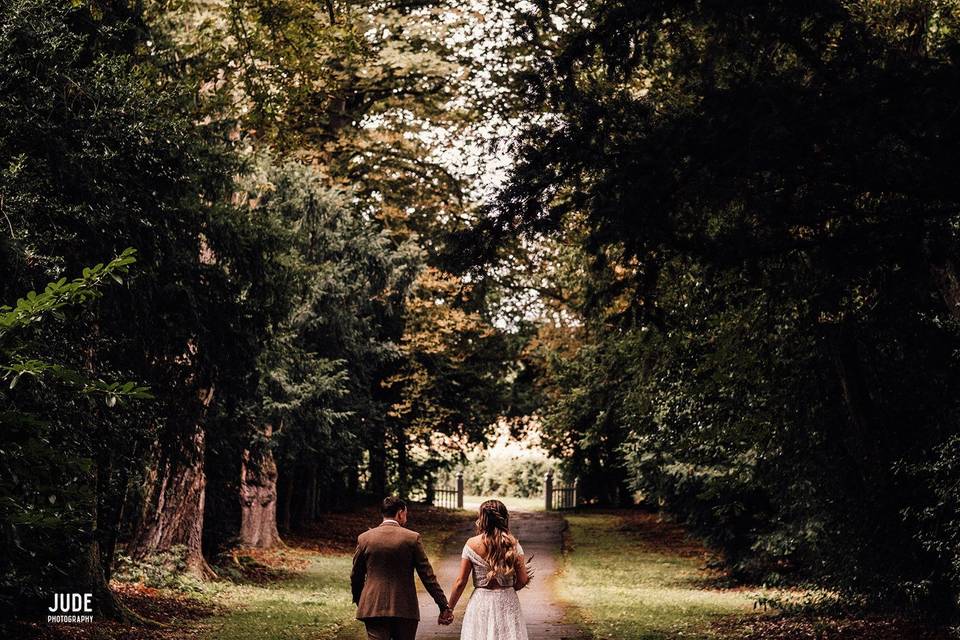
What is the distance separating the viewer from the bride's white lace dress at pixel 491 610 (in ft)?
28.3

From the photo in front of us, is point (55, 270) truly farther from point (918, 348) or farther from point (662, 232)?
point (918, 348)

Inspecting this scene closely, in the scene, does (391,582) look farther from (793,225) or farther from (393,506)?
(793,225)

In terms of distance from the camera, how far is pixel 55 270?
9.69 meters

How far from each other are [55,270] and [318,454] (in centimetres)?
1734

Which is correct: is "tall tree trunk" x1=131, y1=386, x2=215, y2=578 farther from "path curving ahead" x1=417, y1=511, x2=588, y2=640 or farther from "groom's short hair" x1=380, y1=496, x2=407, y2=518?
"groom's short hair" x1=380, y1=496, x2=407, y2=518

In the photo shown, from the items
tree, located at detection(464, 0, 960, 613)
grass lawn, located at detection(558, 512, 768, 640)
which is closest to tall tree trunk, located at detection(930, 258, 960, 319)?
tree, located at detection(464, 0, 960, 613)

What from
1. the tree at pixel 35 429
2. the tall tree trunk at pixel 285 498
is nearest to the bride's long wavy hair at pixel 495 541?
the tree at pixel 35 429

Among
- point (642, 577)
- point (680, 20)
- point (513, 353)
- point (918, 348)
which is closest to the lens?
point (680, 20)

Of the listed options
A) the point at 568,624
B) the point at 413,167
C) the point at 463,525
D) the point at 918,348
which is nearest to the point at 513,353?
the point at 463,525

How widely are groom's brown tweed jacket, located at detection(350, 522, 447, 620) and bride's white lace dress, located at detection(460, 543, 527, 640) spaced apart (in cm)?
31

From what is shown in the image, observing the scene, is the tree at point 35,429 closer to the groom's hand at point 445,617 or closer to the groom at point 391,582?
the groom at point 391,582

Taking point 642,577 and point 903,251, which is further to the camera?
point 642,577

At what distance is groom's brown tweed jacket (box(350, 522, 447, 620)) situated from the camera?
850cm

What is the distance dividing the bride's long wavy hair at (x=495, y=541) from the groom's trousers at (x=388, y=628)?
79 cm
